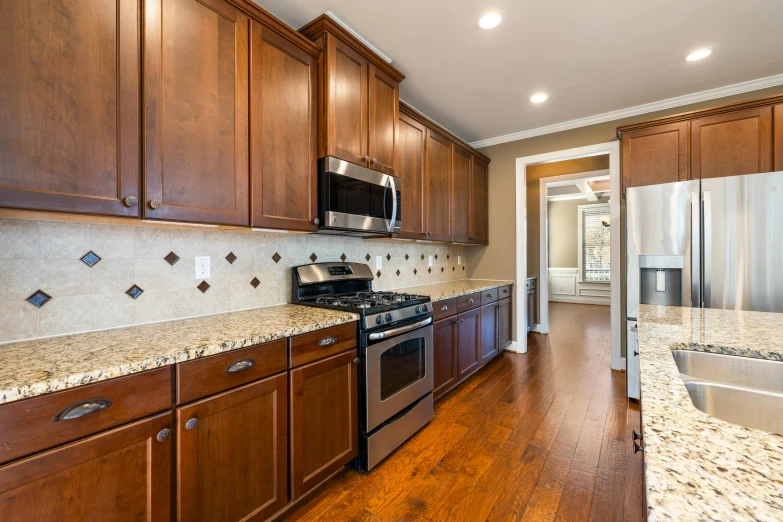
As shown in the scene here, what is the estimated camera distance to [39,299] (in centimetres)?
131

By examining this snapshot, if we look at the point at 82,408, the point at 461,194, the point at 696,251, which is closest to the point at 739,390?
the point at 82,408

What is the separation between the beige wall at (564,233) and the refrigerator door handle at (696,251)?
5903mm

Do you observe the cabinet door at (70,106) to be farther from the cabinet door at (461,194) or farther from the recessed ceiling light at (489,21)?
the cabinet door at (461,194)

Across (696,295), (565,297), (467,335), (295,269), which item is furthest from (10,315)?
(565,297)

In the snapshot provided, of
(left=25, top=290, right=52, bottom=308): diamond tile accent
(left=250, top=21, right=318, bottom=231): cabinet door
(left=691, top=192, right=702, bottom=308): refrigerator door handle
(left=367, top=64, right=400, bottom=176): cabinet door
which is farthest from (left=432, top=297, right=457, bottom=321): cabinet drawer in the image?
(left=25, top=290, right=52, bottom=308): diamond tile accent

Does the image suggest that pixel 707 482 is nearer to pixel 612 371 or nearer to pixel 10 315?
pixel 10 315

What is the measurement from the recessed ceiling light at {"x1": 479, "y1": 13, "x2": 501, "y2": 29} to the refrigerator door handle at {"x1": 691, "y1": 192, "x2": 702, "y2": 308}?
1.97 m

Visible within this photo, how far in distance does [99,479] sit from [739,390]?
1777mm

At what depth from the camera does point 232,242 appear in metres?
1.93

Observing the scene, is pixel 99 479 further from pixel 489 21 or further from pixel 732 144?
pixel 732 144

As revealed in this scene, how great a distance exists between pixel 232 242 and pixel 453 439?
6.10ft

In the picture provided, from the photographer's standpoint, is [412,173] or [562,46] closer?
[562,46]

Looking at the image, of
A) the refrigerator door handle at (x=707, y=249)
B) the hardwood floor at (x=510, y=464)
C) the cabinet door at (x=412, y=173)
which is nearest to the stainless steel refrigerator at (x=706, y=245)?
the refrigerator door handle at (x=707, y=249)

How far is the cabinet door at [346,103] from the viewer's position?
1.99 meters
